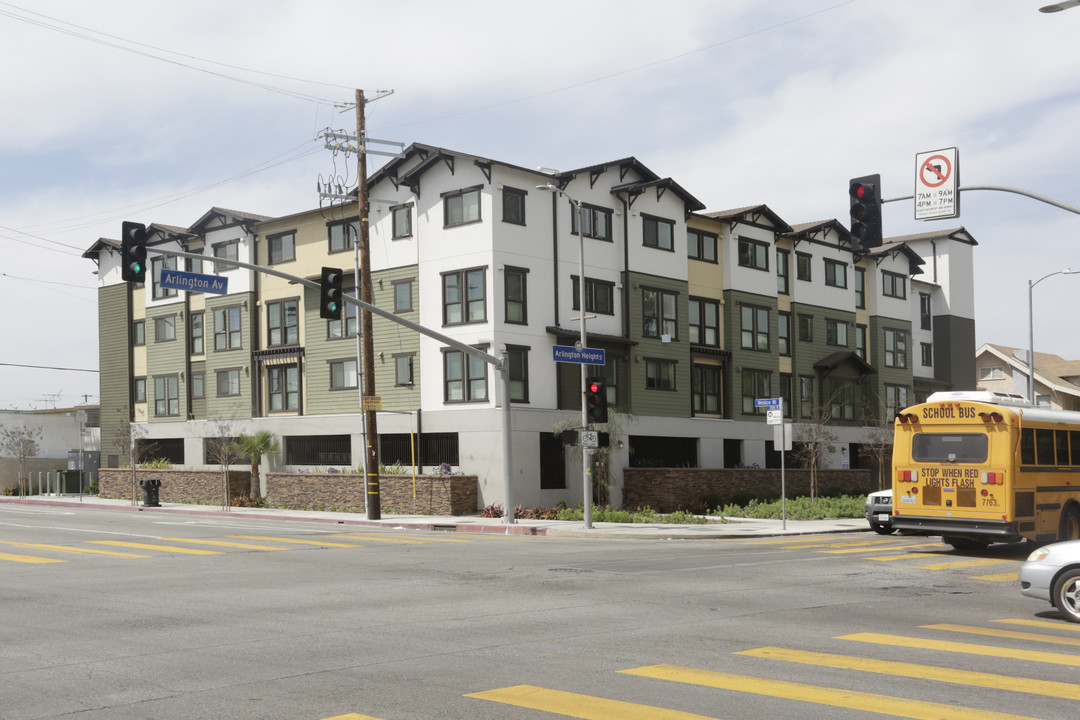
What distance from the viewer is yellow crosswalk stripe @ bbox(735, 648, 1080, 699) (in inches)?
346

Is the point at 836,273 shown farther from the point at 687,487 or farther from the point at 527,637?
the point at 527,637

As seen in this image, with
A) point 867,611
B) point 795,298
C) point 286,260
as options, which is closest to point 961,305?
point 795,298

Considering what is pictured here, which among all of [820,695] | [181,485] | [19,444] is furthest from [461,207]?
[820,695]

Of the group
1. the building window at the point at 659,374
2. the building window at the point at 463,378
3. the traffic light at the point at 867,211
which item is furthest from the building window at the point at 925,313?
the traffic light at the point at 867,211

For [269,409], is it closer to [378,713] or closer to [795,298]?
[795,298]

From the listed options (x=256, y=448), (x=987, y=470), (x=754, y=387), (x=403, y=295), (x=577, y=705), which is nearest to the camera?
(x=577, y=705)

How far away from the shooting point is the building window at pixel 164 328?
5275cm

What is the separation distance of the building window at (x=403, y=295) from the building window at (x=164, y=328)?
15.9m

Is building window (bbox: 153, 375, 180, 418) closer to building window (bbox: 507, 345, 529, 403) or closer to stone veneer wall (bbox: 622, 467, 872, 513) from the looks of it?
building window (bbox: 507, 345, 529, 403)

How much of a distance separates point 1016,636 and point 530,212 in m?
30.2

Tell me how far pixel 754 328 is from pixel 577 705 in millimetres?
42981

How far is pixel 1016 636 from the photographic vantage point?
11703 mm

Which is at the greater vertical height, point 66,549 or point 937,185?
point 937,185

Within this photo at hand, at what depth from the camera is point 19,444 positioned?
2200 inches
